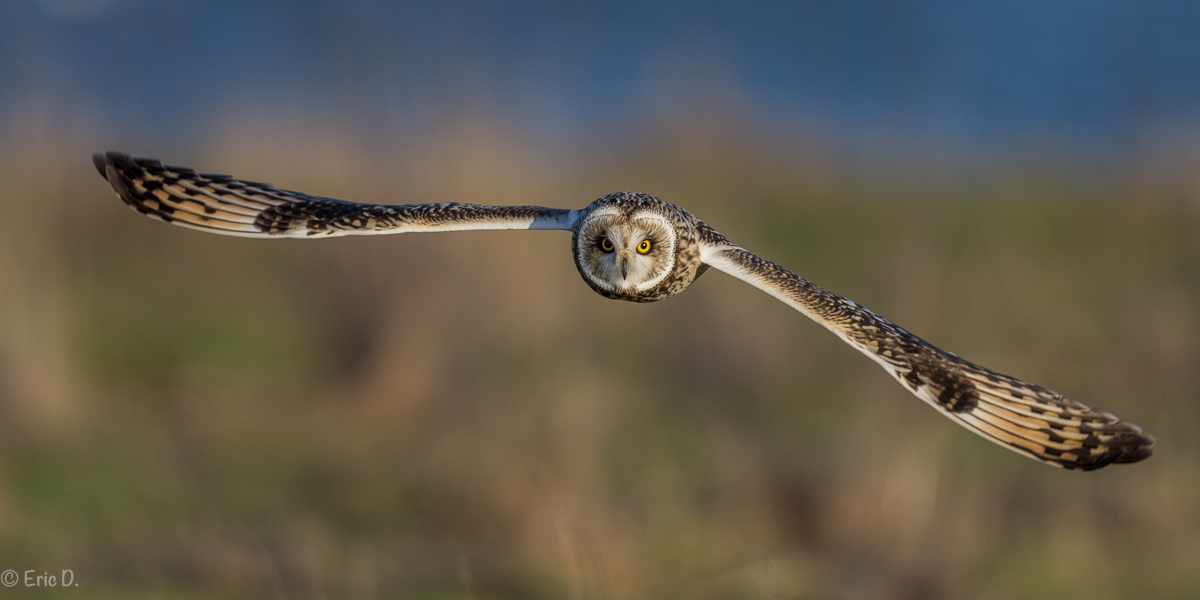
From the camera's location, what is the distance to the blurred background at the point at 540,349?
7492mm

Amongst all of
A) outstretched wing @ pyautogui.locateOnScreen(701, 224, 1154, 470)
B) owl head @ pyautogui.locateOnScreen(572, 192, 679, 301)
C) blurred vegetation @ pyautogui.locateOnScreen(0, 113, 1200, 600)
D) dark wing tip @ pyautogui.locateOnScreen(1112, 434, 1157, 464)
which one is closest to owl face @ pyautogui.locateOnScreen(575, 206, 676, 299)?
owl head @ pyautogui.locateOnScreen(572, 192, 679, 301)

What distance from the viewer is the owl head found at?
3.48 m

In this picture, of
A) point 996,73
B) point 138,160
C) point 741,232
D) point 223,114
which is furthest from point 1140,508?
point 996,73

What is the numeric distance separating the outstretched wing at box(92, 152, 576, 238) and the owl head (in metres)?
0.28

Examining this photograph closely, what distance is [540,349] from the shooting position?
9.89m

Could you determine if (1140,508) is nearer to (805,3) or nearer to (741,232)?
(741,232)


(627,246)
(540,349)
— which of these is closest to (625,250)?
(627,246)

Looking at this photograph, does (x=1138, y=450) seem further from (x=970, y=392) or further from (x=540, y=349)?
(x=540, y=349)

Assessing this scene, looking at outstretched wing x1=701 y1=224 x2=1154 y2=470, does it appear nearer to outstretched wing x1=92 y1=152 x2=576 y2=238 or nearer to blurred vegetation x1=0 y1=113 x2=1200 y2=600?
outstretched wing x1=92 y1=152 x2=576 y2=238

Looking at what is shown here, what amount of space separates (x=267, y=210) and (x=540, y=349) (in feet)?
18.9

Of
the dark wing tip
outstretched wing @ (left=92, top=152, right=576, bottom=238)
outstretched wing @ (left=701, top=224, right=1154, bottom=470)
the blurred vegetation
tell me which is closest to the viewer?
the dark wing tip

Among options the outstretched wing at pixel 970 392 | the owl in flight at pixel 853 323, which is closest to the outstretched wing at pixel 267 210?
the owl in flight at pixel 853 323

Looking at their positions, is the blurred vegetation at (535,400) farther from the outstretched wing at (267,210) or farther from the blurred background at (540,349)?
the outstretched wing at (267,210)

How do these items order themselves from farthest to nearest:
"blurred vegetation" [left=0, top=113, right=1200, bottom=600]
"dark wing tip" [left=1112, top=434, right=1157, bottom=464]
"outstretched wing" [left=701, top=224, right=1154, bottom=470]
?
"blurred vegetation" [left=0, top=113, right=1200, bottom=600], "outstretched wing" [left=701, top=224, right=1154, bottom=470], "dark wing tip" [left=1112, top=434, right=1157, bottom=464]
